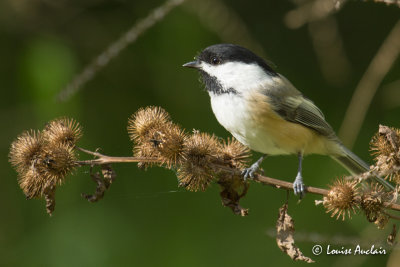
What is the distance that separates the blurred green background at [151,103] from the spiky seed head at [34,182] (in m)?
1.47

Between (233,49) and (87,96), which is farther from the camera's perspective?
(87,96)

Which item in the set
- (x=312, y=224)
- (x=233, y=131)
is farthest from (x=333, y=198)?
(x=312, y=224)

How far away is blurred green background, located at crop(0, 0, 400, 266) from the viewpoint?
142 inches

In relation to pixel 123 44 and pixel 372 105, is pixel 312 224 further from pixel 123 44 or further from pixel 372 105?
pixel 123 44

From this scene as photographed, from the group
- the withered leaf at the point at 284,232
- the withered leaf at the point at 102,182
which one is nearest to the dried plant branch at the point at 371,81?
the withered leaf at the point at 284,232

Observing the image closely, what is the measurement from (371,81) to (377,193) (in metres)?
0.96

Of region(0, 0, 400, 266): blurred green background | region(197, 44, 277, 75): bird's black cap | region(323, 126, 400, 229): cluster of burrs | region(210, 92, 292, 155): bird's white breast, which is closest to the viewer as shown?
region(323, 126, 400, 229): cluster of burrs

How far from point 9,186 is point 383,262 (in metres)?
2.83

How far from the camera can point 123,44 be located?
8.05 feet

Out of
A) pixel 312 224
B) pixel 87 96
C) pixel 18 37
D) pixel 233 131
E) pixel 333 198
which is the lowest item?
pixel 333 198

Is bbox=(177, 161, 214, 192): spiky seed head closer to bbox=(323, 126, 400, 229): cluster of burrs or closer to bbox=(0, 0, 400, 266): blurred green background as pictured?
bbox=(323, 126, 400, 229): cluster of burrs

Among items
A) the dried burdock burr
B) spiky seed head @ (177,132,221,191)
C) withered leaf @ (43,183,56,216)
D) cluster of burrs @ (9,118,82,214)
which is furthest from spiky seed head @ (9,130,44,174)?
the dried burdock burr

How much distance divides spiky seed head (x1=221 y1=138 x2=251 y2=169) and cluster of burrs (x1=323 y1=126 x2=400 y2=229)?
516 mm

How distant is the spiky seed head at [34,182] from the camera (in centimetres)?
213
